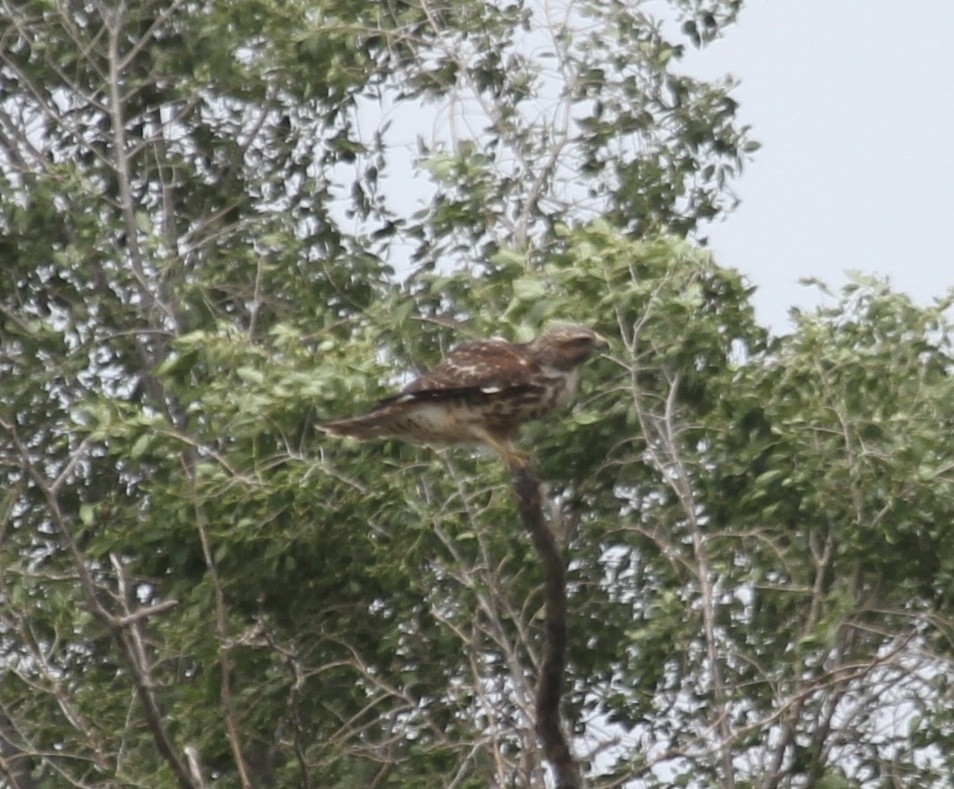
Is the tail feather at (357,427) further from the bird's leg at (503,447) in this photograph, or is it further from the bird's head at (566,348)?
the bird's head at (566,348)

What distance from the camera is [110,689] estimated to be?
35.3 ft

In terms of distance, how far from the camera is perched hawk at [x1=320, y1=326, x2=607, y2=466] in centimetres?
809

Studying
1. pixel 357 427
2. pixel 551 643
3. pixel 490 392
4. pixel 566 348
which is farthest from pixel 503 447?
pixel 551 643

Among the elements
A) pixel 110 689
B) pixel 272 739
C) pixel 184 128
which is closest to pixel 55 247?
pixel 184 128

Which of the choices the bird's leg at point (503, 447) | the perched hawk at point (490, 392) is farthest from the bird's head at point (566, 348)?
the bird's leg at point (503, 447)

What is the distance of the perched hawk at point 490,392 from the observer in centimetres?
809

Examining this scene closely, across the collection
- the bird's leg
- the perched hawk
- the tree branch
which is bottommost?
the tree branch

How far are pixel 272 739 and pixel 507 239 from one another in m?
2.37

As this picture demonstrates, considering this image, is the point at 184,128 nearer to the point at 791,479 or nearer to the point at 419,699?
the point at 419,699

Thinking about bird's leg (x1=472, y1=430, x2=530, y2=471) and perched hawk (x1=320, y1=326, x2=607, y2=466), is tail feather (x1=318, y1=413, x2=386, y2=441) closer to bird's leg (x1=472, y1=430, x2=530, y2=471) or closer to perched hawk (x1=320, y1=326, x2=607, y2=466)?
perched hawk (x1=320, y1=326, x2=607, y2=466)

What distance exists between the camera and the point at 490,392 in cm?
809

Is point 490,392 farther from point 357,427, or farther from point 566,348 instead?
point 357,427

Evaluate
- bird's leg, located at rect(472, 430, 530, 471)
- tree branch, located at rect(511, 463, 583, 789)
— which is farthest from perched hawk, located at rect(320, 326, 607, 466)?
tree branch, located at rect(511, 463, 583, 789)

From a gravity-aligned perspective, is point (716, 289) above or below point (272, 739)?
above
